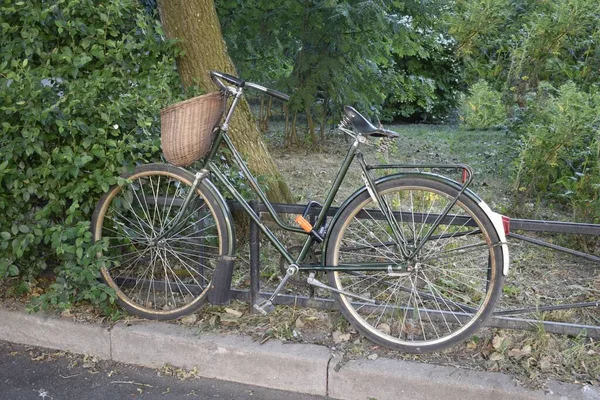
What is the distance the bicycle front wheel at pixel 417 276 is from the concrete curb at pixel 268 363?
0.67 ft

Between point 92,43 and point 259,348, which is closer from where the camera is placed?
point 259,348

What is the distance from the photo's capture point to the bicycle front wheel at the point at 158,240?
3.45 metres

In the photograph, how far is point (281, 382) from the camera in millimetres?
3211

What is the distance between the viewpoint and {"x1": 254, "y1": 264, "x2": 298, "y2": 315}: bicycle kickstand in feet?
10.9

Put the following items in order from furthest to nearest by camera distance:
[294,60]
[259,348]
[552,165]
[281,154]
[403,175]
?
[281,154], [294,60], [552,165], [259,348], [403,175]

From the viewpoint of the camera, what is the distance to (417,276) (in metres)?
3.18

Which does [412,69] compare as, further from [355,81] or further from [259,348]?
[259,348]

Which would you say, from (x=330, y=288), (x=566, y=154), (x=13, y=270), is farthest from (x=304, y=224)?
(x=566, y=154)

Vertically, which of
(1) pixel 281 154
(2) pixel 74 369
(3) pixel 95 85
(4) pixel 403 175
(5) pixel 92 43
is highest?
(5) pixel 92 43

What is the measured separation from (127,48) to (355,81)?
3.65 m

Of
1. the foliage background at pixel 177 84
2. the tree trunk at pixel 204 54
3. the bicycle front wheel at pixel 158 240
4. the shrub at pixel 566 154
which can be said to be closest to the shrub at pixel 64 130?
the foliage background at pixel 177 84

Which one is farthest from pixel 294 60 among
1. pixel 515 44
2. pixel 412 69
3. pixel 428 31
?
pixel 412 69

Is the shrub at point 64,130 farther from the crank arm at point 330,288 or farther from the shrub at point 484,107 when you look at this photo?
the shrub at point 484,107

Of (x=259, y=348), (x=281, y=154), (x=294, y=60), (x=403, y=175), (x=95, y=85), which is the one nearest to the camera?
(x=403, y=175)
